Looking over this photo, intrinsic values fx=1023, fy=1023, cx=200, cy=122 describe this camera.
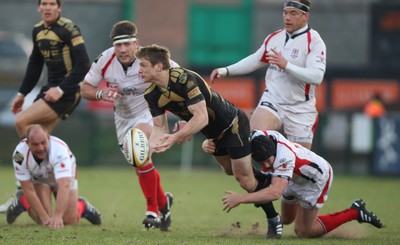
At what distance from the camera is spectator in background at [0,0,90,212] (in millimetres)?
11492

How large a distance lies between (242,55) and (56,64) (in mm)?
19939

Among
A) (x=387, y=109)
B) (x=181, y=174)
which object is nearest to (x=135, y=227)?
(x=181, y=174)

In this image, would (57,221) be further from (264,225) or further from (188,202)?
(188,202)

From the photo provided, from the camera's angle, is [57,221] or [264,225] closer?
[57,221]

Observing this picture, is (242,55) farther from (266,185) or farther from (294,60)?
(266,185)

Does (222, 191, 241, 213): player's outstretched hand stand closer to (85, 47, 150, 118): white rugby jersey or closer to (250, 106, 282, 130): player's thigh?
(250, 106, 282, 130): player's thigh

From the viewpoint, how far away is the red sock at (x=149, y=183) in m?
10.7

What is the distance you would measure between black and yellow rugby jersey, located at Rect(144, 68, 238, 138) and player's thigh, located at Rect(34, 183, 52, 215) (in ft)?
6.69

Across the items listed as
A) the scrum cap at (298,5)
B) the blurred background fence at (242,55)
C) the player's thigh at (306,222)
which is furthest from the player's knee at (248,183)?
the blurred background fence at (242,55)

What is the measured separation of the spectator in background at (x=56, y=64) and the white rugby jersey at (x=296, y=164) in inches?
106

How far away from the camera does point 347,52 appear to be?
32375 millimetres

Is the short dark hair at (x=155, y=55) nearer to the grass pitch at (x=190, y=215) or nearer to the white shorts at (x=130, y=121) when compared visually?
the grass pitch at (x=190, y=215)

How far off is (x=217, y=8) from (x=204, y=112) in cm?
2355

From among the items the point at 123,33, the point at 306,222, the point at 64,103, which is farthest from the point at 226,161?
the point at 64,103
